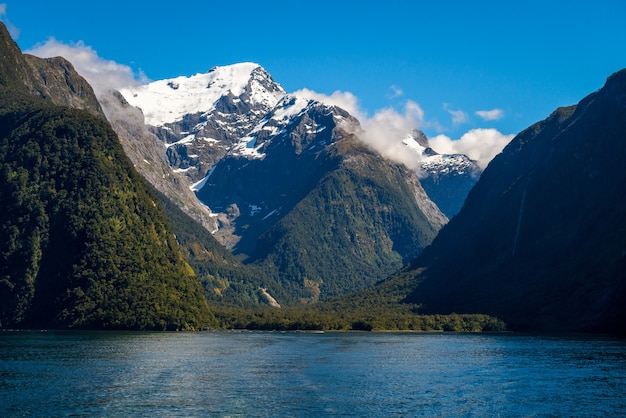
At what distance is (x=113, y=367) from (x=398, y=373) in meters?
51.4

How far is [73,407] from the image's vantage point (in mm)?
102188

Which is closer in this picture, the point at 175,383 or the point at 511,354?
the point at 175,383

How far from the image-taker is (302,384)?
5044 inches

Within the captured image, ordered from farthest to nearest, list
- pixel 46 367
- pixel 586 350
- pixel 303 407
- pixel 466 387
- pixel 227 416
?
pixel 586 350, pixel 46 367, pixel 466 387, pixel 303 407, pixel 227 416

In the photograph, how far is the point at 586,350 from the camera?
19962 cm

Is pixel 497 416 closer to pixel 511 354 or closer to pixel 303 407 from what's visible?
pixel 303 407

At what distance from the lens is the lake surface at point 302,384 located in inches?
4097

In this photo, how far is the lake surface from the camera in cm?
A: 10406

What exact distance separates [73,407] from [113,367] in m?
46.1

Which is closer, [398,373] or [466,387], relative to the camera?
[466,387]

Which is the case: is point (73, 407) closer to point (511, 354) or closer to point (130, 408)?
point (130, 408)

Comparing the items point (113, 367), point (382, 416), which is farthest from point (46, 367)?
point (382, 416)

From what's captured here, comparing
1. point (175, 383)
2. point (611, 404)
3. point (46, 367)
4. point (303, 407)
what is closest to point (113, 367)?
point (46, 367)

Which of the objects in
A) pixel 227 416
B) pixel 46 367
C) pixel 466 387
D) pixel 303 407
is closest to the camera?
pixel 227 416
